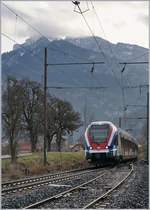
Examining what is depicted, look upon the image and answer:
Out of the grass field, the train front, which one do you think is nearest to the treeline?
the grass field

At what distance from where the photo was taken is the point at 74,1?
16594 mm

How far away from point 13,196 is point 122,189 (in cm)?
438

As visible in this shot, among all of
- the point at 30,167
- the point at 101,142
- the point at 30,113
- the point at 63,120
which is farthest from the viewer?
the point at 63,120

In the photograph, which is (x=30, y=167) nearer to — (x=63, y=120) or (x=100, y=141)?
(x=100, y=141)

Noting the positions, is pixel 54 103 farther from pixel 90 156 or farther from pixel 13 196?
pixel 13 196

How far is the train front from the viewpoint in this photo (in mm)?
34531

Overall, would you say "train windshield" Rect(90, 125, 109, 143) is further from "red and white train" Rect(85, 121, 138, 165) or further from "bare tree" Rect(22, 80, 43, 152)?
"bare tree" Rect(22, 80, 43, 152)

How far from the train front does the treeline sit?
6529 mm

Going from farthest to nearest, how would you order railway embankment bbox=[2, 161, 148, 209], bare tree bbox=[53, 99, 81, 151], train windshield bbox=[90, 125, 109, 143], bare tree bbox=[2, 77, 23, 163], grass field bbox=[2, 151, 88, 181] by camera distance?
bare tree bbox=[53, 99, 81, 151] → bare tree bbox=[2, 77, 23, 163] → train windshield bbox=[90, 125, 109, 143] → grass field bbox=[2, 151, 88, 181] → railway embankment bbox=[2, 161, 148, 209]

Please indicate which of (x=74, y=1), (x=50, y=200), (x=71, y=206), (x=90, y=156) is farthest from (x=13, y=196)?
(x=90, y=156)

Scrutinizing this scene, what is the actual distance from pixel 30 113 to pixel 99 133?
22564 millimetres

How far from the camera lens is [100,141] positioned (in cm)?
3491

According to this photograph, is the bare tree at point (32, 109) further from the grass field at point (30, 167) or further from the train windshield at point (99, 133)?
the train windshield at point (99, 133)

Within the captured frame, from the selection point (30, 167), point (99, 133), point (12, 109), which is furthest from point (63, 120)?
point (30, 167)
